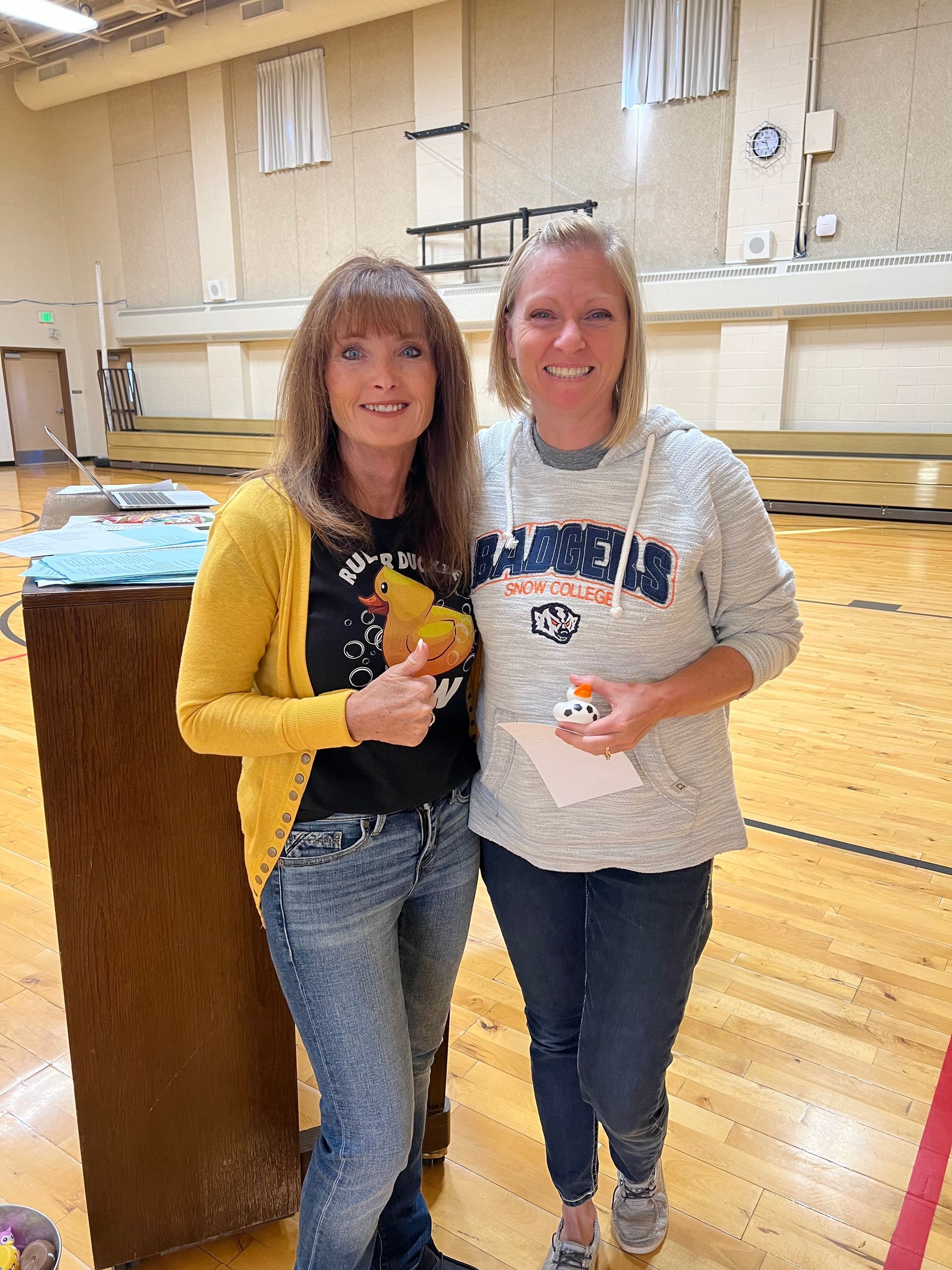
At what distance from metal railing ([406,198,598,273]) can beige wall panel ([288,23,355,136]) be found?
2026mm

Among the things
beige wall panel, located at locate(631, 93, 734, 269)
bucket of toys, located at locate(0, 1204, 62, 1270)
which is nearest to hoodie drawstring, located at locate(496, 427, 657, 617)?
bucket of toys, located at locate(0, 1204, 62, 1270)

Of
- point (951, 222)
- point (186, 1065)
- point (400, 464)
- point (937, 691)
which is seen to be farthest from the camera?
point (951, 222)

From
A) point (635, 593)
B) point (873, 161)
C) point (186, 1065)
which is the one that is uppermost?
point (873, 161)

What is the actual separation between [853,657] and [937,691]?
57 centimetres

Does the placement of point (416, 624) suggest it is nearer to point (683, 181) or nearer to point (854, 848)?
point (854, 848)

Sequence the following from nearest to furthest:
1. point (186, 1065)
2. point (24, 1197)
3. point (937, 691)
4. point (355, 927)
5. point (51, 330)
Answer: point (355, 927) → point (186, 1065) → point (24, 1197) → point (937, 691) → point (51, 330)

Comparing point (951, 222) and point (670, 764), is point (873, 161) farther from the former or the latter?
point (670, 764)

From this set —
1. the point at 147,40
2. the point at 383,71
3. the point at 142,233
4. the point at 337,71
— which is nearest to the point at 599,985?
the point at 383,71

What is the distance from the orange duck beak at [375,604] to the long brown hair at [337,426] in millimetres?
68

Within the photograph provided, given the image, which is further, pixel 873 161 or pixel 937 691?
pixel 873 161

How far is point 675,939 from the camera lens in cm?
124

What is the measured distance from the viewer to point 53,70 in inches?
552

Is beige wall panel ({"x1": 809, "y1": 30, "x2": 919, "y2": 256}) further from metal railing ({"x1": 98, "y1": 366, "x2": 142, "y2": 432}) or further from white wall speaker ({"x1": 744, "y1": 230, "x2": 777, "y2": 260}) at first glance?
metal railing ({"x1": 98, "y1": 366, "x2": 142, "y2": 432})

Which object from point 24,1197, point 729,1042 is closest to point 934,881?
point 729,1042
